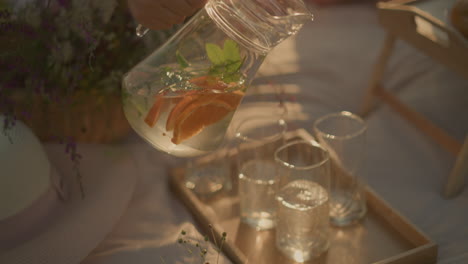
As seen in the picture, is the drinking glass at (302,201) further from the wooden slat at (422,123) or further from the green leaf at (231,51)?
the wooden slat at (422,123)

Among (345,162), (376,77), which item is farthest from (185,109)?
(376,77)

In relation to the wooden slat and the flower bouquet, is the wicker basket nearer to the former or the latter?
the flower bouquet

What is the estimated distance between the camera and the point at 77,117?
1.07 m

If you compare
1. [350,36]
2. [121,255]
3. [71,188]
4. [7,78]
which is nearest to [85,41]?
[7,78]

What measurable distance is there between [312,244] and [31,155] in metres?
0.46

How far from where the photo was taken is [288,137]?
1128 millimetres

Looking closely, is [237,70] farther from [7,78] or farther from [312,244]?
[7,78]

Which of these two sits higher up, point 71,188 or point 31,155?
point 31,155

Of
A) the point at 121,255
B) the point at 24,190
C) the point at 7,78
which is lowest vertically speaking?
the point at 121,255

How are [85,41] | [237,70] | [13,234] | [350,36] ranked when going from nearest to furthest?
[237,70]
[13,234]
[85,41]
[350,36]

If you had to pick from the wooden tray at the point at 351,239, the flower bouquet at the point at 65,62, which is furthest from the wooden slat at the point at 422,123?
the flower bouquet at the point at 65,62

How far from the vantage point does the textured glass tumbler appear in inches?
36.9

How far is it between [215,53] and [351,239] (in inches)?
15.1

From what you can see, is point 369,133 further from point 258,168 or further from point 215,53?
point 215,53
